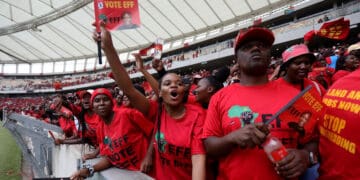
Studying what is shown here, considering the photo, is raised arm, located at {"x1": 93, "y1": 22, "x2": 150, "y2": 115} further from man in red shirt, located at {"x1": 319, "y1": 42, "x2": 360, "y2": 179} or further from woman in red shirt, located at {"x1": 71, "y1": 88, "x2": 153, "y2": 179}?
man in red shirt, located at {"x1": 319, "y1": 42, "x2": 360, "y2": 179}

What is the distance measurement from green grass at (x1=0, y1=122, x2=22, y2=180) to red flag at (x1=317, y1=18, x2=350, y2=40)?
11272mm

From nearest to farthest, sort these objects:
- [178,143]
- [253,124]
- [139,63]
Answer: [253,124], [178,143], [139,63]

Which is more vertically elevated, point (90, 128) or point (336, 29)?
point (336, 29)

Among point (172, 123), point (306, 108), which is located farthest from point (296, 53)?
point (172, 123)

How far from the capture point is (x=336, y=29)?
4.54m

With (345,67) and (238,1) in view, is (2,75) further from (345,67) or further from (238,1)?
(345,67)

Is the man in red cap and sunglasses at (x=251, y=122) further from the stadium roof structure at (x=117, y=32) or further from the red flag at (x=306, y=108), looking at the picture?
the stadium roof structure at (x=117, y=32)

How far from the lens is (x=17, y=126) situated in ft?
28.6

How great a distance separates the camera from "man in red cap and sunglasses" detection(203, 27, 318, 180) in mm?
1611

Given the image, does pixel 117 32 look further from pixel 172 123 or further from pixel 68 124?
pixel 172 123

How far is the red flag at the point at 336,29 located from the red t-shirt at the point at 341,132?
2.86 meters

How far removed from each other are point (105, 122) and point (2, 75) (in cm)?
5542

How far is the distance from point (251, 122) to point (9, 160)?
46.8 ft

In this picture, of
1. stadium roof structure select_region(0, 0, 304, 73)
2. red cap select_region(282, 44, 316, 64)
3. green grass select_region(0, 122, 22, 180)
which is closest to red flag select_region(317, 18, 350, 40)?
red cap select_region(282, 44, 316, 64)
